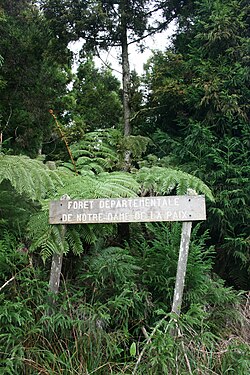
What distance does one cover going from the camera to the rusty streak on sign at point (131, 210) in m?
2.85

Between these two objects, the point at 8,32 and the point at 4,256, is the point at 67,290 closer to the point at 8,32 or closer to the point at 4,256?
the point at 4,256

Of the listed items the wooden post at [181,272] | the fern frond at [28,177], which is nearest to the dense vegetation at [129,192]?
the fern frond at [28,177]

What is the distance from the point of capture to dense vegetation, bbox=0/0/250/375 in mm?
2596

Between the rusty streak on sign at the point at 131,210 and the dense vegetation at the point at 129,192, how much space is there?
116 mm

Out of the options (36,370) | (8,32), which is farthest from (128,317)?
(8,32)

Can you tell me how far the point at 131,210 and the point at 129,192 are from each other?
19cm

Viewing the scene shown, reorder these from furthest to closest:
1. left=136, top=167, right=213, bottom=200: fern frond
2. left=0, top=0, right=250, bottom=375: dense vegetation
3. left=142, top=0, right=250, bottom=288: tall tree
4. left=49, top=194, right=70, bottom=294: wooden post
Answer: left=142, top=0, right=250, bottom=288: tall tree
left=136, top=167, right=213, bottom=200: fern frond
left=49, top=194, right=70, bottom=294: wooden post
left=0, top=0, right=250, bottom=375: dense vegetation

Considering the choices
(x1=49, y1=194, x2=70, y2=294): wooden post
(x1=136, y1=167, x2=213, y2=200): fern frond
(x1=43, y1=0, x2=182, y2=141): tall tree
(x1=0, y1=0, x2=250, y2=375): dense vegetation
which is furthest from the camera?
(x1=43, y1=0, x2=182, y2=141): tall tree

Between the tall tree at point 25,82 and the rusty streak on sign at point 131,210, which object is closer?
the rusty streak on sign at point 131,210

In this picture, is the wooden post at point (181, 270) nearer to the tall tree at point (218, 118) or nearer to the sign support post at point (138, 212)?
the sign support post at point (138, 212)

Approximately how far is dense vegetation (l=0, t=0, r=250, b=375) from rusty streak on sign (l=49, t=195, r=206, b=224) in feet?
0.38

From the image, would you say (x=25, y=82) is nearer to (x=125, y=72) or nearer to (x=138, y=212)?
(x=125, y=72)

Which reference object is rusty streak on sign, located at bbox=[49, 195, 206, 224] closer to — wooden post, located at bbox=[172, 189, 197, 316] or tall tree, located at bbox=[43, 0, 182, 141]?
wooden post, located at bbox=[172, 189, 197, 316]

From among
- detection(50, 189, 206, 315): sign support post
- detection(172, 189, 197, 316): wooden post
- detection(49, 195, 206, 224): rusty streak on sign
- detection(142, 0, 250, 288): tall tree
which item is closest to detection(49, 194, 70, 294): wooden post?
detection(50, 189, 206, 315): sign support post
